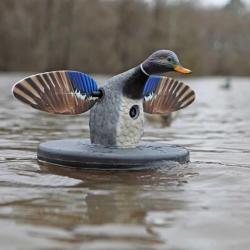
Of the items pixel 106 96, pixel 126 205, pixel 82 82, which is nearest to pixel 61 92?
pixel 82 82

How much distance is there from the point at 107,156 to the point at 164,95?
153 cm

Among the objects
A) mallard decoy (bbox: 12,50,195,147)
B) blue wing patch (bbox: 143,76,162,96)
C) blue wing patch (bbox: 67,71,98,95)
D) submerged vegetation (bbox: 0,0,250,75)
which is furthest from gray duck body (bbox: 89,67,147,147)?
submerged vegetation (bbox: 0,0,250,75)

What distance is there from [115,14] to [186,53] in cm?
964

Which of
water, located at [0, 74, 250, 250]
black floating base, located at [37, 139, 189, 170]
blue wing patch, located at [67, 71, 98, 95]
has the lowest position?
water, located at [0, 74, 250, 250]

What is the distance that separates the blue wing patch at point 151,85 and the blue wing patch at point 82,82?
26.1 inches

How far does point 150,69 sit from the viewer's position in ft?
19.8

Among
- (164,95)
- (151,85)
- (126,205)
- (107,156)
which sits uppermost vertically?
(151,85)

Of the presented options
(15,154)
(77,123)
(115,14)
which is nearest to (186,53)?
(115,14)

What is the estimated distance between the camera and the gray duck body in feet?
19.9

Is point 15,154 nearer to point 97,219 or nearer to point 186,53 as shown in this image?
point 97,219

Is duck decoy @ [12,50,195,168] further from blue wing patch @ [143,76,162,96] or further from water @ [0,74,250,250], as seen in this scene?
water @ [0,74,250,250]

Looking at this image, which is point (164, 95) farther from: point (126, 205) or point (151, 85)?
point (126, 205)

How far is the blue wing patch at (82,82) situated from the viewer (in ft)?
20.3

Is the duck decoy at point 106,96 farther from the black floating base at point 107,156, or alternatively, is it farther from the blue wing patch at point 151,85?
the blue wing patch at point 151,85
